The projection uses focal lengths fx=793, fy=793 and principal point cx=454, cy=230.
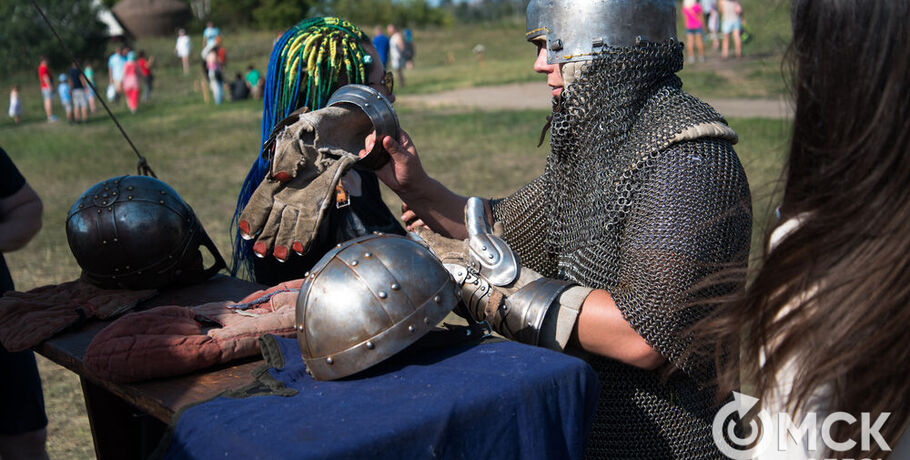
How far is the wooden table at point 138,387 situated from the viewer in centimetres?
218

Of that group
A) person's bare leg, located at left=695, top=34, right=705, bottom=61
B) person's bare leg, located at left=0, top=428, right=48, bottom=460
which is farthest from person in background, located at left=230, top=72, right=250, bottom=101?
person's bare leg, located at left=0, top=428, right=48, bottom=460

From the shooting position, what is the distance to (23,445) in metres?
3.41

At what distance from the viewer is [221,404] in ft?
6.40

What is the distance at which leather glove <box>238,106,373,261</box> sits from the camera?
2611 millimetres

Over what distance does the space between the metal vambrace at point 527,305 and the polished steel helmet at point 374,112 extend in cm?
52

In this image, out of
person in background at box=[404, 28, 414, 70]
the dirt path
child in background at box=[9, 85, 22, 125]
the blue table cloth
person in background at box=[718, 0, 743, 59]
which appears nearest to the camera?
the blue table cloth

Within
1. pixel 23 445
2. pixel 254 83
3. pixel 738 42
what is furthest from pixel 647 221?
pixel 254 83

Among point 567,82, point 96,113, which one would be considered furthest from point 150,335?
point 96,113

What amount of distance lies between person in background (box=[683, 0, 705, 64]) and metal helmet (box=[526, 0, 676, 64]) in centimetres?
1949

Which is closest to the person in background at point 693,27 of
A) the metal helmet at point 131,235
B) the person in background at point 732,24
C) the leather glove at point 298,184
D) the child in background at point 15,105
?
the person in background at point 732,24

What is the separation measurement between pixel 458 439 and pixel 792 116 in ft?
3.32

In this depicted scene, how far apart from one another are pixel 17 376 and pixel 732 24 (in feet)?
70.1

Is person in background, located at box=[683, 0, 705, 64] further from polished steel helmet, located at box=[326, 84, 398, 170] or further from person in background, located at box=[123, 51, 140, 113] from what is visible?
polished steel helmet, located at box=[326, 84, 398, 170]

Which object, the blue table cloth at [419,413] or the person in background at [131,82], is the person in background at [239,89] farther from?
the blue table cloth at [419,413]
